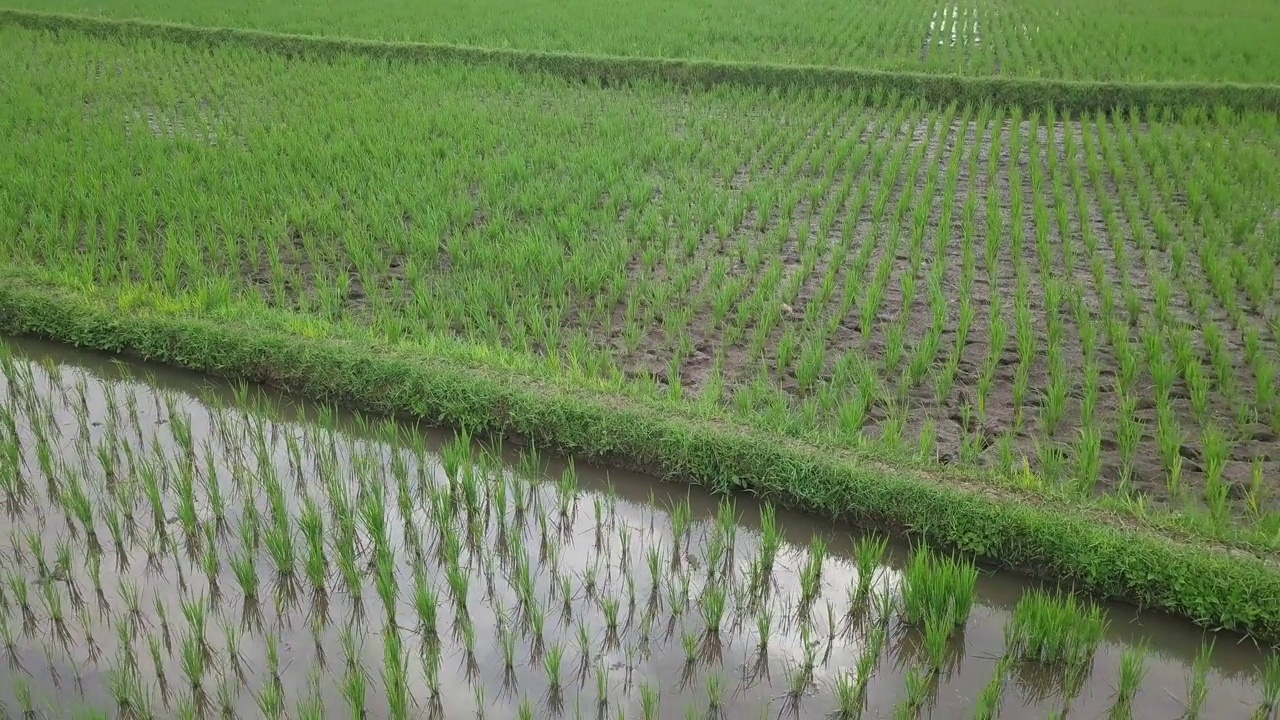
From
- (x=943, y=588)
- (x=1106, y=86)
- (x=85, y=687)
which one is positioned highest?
(x=1106, y=86)

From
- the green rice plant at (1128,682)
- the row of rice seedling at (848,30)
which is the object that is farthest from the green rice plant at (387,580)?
the row of rice seedling at (848,30)

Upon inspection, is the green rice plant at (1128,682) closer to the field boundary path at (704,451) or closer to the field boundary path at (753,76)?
the field boundary path at (704,451)

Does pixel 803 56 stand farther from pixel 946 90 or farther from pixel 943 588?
pixel 943 588

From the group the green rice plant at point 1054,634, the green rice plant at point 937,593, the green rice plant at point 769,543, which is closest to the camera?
the green rice plant at point 1054,634

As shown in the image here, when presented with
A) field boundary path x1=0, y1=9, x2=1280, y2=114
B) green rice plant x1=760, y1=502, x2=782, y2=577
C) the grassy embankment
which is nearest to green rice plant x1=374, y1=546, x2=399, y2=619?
the grassy embankment

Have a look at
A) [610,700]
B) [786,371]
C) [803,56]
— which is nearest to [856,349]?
[786,371]

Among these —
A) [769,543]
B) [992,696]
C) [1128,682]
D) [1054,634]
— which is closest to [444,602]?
[769,543]
